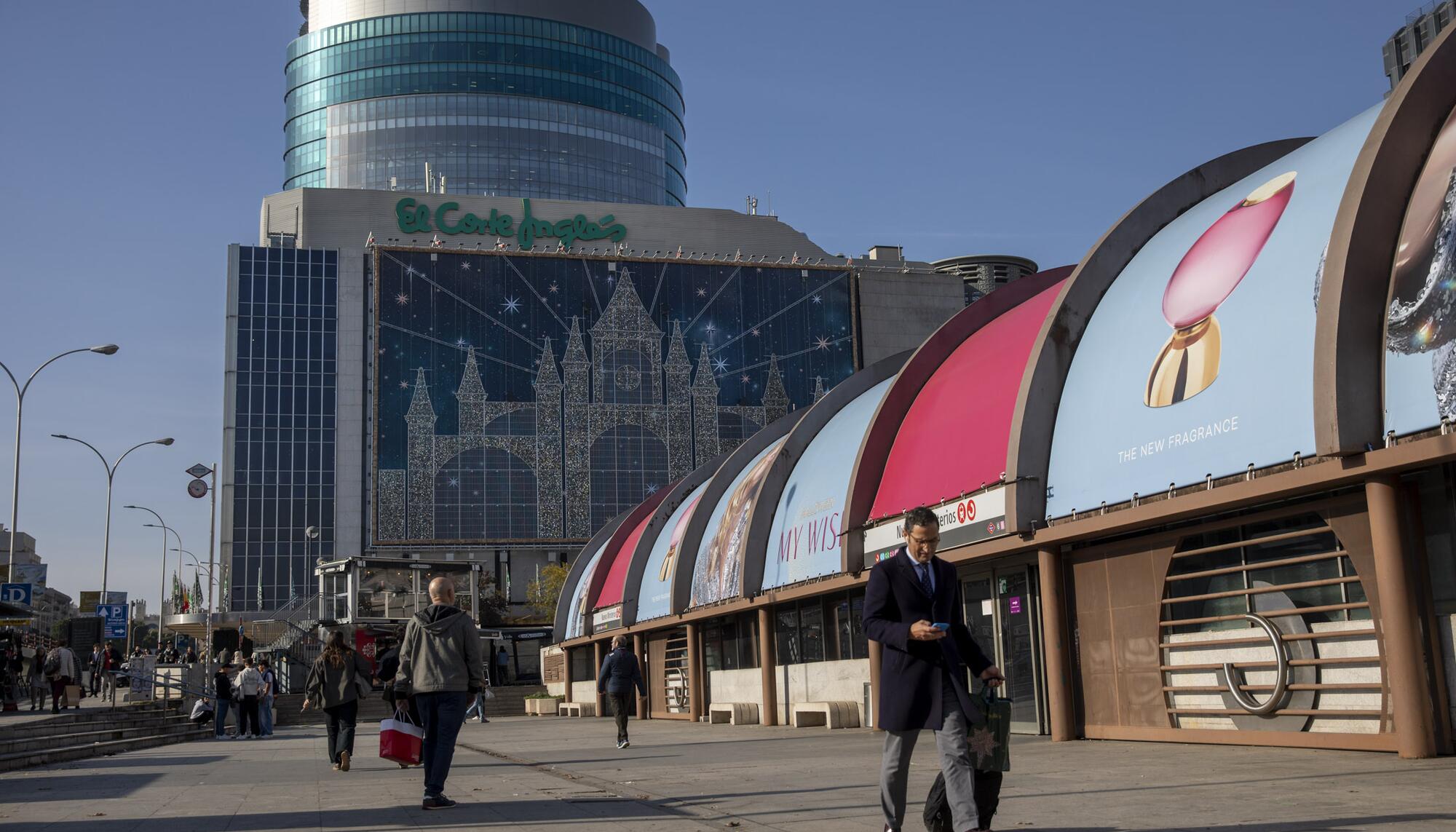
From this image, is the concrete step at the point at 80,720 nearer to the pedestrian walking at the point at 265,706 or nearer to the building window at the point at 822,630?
the pedestrian walking at the point at 265,706

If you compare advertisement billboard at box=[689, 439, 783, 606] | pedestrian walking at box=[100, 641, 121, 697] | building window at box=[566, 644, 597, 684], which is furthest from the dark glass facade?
advertisement billboard at box=[689, 439, 783, 606]

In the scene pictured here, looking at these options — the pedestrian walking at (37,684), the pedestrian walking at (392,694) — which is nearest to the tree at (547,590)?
the pedestrian walking at (37,684)

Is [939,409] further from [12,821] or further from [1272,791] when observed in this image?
[12,821]

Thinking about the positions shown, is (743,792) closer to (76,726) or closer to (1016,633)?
(1016,633)

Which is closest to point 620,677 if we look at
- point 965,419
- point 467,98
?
point 965,419

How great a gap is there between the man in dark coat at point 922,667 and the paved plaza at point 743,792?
1053 millimetres

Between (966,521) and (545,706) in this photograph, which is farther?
(545,706)

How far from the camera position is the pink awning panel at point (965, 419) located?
19062 millimetres

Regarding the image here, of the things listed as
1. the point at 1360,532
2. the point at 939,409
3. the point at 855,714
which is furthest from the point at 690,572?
the point at 1360,532

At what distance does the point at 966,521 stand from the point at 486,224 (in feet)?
291

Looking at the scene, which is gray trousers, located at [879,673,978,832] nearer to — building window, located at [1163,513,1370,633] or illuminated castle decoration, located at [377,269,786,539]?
building window, located at [1163,513,1370,633]

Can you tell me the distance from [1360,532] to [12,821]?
11489 millimetres

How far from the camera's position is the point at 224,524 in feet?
315

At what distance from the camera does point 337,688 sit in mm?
16266
